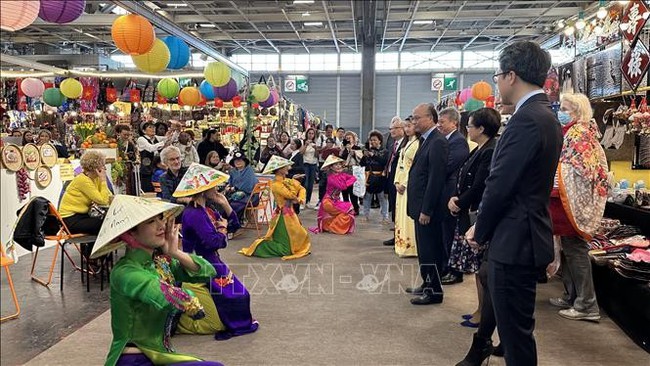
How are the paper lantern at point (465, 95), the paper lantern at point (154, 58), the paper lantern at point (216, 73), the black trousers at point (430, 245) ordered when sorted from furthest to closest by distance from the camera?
the paper lantern at point (465, 95)
the paper lantern at point (216, 73)
the paper lantern at point (154, 58)
the black trousers at point (430, 245)

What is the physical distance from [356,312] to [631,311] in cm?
187

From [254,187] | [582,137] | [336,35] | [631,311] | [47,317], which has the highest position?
[336,35]

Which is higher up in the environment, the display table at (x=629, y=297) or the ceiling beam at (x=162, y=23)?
the ceiling beam at (x=162, y=23)

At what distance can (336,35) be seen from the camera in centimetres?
1738

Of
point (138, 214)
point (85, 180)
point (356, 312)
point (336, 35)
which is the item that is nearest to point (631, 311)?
point (356, 312)

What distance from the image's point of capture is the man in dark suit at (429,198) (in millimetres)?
3652

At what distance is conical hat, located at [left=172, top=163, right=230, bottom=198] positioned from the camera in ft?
10.8

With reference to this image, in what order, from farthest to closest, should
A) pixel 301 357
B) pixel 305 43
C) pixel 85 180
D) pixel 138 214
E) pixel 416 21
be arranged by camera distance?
pixel 305 43 < pixel 416 21 < pixel 85 180 < pixel 301 357 < pixel 138 214

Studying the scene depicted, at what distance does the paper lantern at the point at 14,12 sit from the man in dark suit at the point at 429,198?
2.71 meters

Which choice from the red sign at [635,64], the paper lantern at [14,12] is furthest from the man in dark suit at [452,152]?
the paper lantern at [14,12]

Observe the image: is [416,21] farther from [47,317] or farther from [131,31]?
[47,317]

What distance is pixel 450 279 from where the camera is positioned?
15.1ft

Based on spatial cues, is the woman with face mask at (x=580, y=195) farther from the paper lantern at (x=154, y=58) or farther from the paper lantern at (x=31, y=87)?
the paper lantern at (x=31, y=87)

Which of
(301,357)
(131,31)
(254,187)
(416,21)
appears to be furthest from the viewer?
(416,21)
